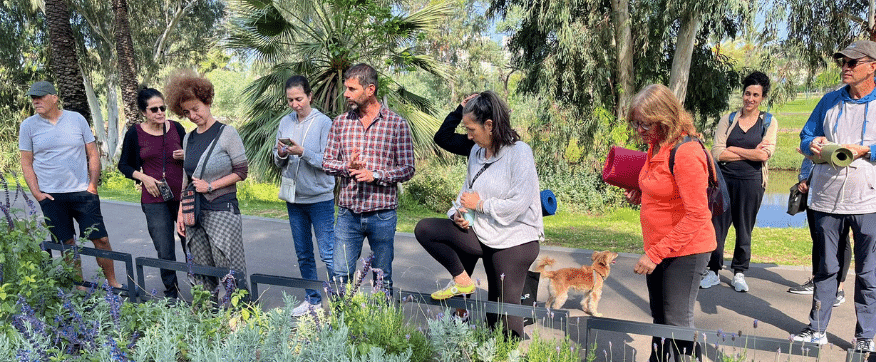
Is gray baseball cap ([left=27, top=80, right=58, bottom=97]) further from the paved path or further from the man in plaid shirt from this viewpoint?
the man in plaid shirt

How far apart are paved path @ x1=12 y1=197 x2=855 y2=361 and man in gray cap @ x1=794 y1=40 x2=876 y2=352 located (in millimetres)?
302

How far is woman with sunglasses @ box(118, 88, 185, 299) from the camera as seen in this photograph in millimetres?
4457

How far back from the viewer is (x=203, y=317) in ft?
11.0

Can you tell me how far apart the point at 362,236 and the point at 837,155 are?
2.83 m

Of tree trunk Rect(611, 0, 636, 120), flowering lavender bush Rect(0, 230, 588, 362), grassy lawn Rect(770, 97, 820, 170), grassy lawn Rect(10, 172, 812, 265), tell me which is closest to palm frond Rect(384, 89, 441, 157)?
grassy lawn Rect(10, 172, 812, 265)

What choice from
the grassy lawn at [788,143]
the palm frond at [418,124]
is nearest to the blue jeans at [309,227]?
the palm frond at [418,124]

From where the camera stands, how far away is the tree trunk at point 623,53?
1355cm

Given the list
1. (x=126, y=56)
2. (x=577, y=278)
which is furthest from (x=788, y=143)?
(x=577, y=278)

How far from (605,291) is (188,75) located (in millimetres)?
3771

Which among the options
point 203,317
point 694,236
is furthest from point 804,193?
point 203,317

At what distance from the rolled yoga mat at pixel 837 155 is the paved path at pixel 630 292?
113 cm

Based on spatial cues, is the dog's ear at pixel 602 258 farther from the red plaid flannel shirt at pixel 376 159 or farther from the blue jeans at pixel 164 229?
the blue jeans at pixel 164 229

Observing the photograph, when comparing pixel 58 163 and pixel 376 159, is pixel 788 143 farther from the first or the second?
pixel 58 163

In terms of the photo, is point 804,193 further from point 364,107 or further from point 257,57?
point 257,57
